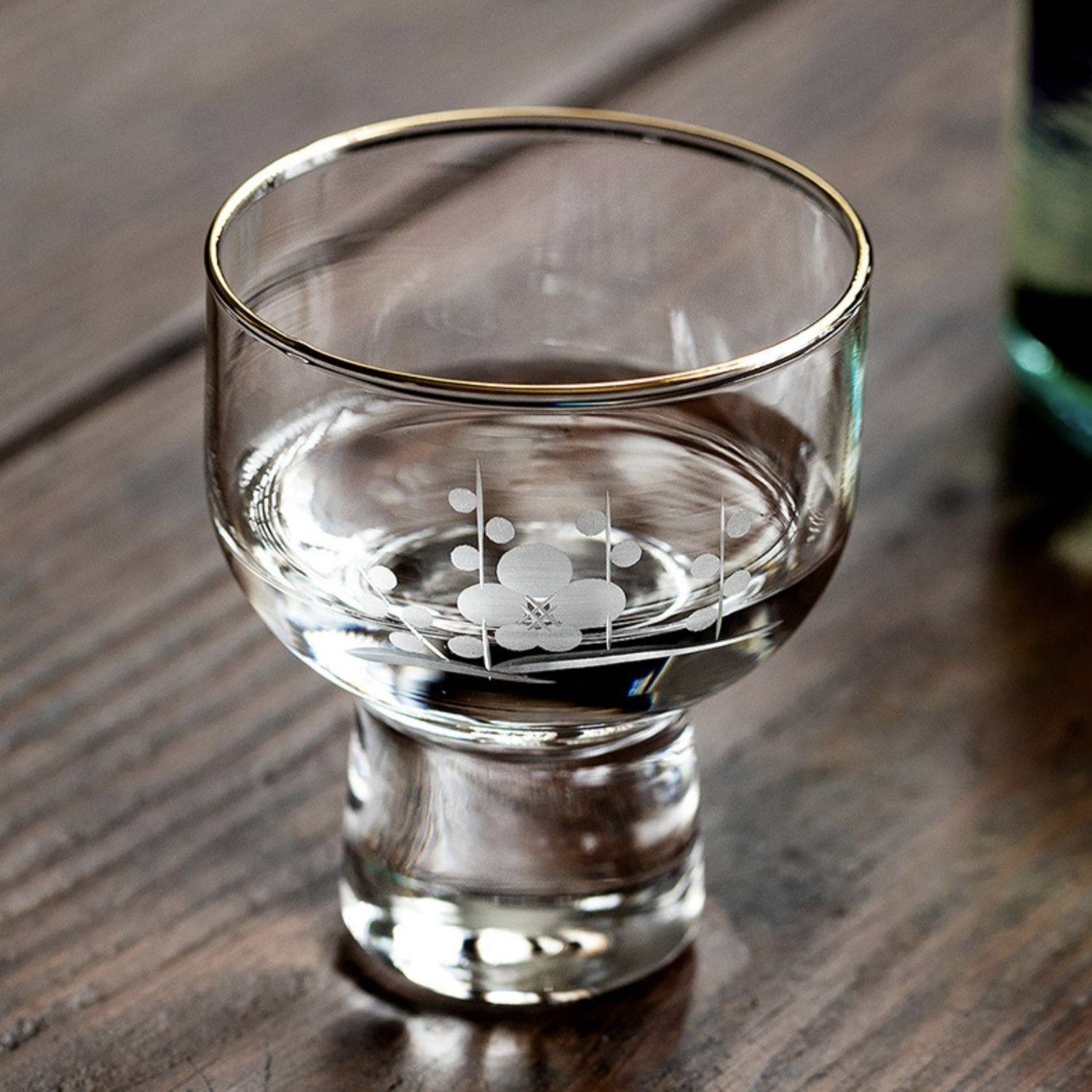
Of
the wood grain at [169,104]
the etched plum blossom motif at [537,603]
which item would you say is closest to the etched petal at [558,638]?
the etched plum blossom motif at [537,603]

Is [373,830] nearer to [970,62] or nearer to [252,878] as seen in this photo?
[252,878]

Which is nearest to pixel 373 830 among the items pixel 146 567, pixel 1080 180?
pixel 146 567

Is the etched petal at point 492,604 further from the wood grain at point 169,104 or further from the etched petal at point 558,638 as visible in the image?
the wood grain at point 169,104

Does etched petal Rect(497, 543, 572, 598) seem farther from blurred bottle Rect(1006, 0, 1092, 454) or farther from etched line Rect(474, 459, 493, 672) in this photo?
blurred bottle Rect(1006, 0, 1092, 454)

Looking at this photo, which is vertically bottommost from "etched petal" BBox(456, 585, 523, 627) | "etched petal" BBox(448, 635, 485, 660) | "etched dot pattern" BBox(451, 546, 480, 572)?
"etched petal" BBox(448, 635, 485, 660)

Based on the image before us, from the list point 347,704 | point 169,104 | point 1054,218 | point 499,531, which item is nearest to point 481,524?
point 499,531

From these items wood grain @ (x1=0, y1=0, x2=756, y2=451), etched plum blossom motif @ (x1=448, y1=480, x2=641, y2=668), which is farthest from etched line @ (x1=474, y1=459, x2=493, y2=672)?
wood grain @ (x1=0, y1=0, x2=756, y2=451)
